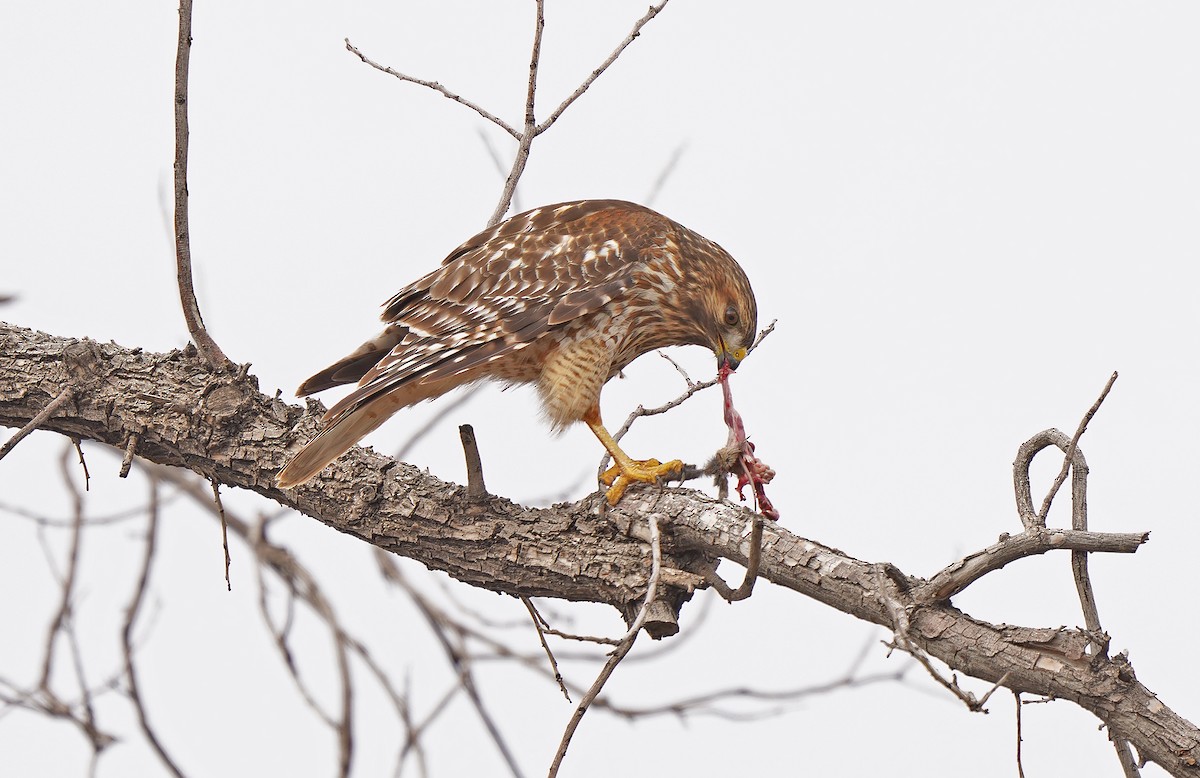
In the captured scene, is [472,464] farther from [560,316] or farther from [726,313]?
[726,313]

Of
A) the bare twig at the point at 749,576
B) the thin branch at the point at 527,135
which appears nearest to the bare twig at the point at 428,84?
the thin branch at the point at 527,135

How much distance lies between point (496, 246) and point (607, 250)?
1.19 feet

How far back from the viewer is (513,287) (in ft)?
12.8

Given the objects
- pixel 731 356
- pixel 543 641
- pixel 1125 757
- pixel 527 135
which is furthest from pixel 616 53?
pixel 1125 757

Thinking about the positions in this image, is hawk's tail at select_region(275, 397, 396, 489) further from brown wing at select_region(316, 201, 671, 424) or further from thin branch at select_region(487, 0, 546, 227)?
thin branch at select_region(487, 0, 546, 227)

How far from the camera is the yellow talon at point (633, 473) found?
11.6ft

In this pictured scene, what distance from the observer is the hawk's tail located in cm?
338

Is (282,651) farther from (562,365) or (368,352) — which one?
(562,365)

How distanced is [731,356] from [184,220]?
1.86m

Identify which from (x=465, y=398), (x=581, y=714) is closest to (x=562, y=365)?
(x=465, y=398)

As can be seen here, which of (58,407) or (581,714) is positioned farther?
(58,407)

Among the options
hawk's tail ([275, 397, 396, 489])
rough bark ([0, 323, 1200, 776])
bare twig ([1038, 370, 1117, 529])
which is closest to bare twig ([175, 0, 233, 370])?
rough bark ([0, 323, 1200, 776])

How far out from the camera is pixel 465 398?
4461 millimetres

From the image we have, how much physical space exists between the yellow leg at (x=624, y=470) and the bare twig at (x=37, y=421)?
1.46m
